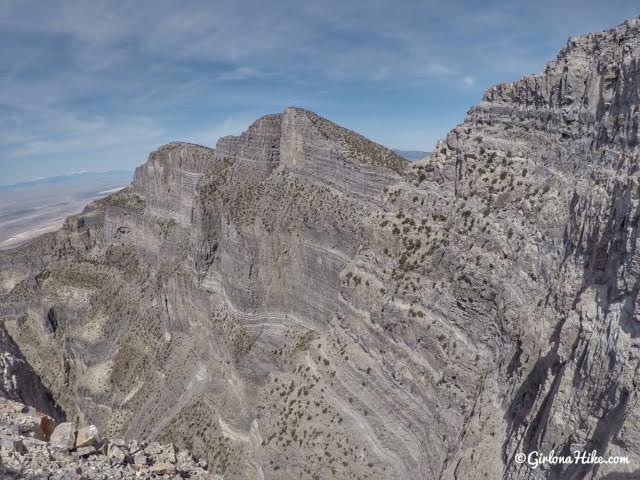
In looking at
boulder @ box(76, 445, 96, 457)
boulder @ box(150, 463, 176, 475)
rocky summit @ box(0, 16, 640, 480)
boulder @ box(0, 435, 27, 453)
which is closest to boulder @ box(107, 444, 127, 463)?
boulder @ box(76, 445, 96, 457)

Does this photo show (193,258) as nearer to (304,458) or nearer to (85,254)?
(304,458)

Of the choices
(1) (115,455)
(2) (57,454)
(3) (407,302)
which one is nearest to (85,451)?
(2) (57,454)

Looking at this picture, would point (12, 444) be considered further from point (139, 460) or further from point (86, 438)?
point (139, 460)

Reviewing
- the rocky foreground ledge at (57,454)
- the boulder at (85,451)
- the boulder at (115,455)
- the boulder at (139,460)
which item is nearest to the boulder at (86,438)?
the rocky foreground ledge at (57,454)

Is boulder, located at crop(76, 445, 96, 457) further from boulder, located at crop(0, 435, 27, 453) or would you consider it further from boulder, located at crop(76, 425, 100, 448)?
boulder, located at crop(0, 435, 27, 453)

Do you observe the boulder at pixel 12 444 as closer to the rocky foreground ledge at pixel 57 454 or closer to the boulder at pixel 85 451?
the rocky foreground ledge at pixel 57 454
